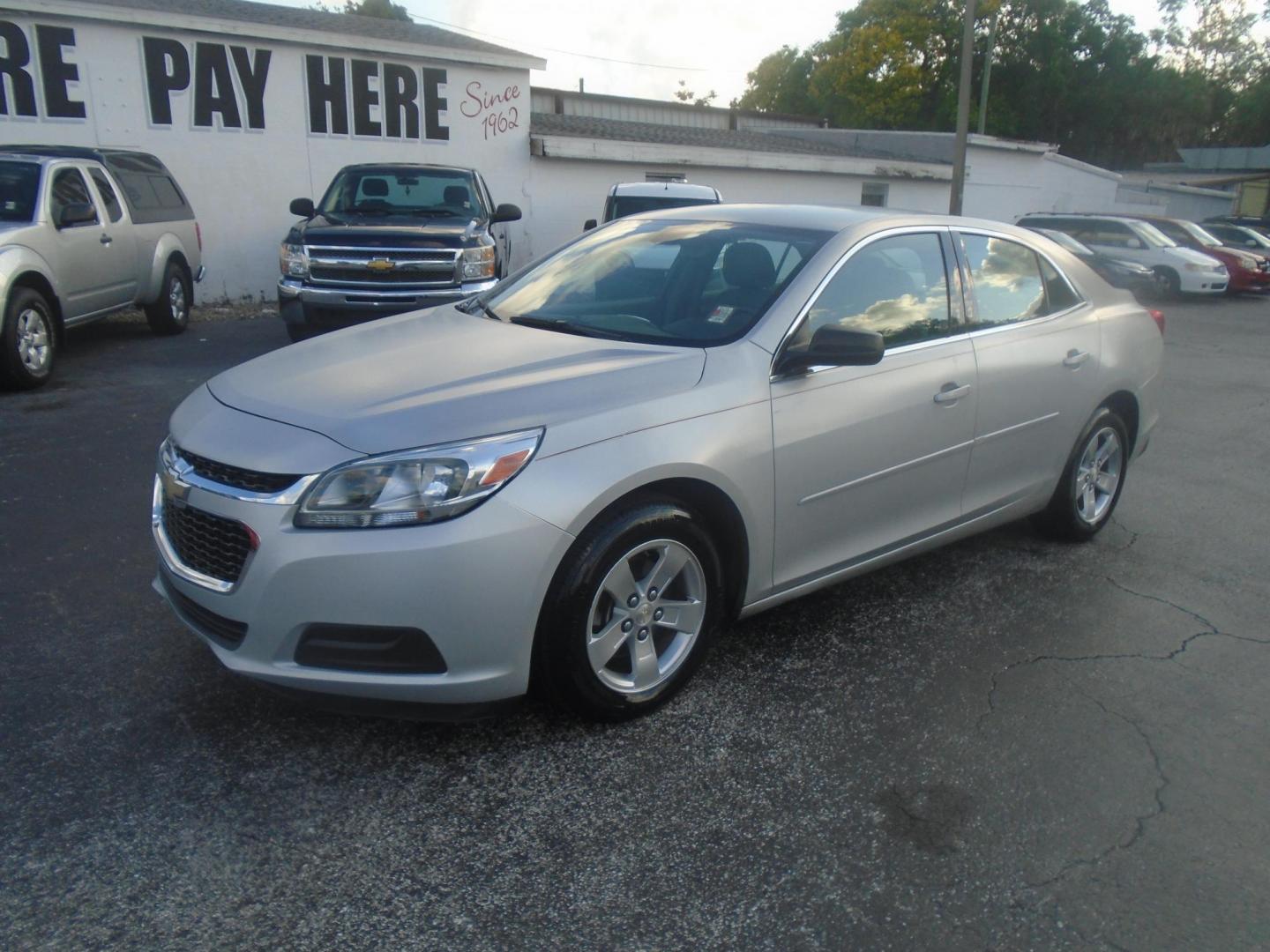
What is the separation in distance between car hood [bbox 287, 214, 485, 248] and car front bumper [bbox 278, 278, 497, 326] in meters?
0.43

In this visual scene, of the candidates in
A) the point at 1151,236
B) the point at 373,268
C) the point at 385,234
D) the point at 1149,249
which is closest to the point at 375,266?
the point at 373,268

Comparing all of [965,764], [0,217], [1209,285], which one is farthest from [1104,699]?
[1209,285]

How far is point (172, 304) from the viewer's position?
11383mm

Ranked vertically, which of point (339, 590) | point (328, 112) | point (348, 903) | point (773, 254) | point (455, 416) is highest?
point (328, 112)

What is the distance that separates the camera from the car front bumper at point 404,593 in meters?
2.84

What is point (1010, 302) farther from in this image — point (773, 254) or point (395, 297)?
point (395, 297)

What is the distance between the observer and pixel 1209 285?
19.6 metres

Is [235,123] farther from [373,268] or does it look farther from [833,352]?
[833,352]

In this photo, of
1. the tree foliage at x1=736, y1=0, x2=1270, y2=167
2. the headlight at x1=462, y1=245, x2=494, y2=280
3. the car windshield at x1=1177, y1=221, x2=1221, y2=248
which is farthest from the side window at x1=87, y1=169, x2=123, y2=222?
the tree foliage at x1=736, y1=0, x2=1270, y2=167

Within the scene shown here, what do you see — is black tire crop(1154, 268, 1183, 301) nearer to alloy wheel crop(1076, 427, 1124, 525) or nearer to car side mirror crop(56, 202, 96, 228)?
alloy wheel crop(1076, 427, 1124, 525)

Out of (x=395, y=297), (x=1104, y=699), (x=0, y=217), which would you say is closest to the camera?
(x=1104, y=699)

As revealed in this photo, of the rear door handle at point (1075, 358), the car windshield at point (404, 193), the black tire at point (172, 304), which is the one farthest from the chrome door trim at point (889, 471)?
the black tire at point (172, 304)

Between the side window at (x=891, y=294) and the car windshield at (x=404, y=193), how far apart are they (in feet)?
23.6

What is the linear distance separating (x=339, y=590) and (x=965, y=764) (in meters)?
1.99
